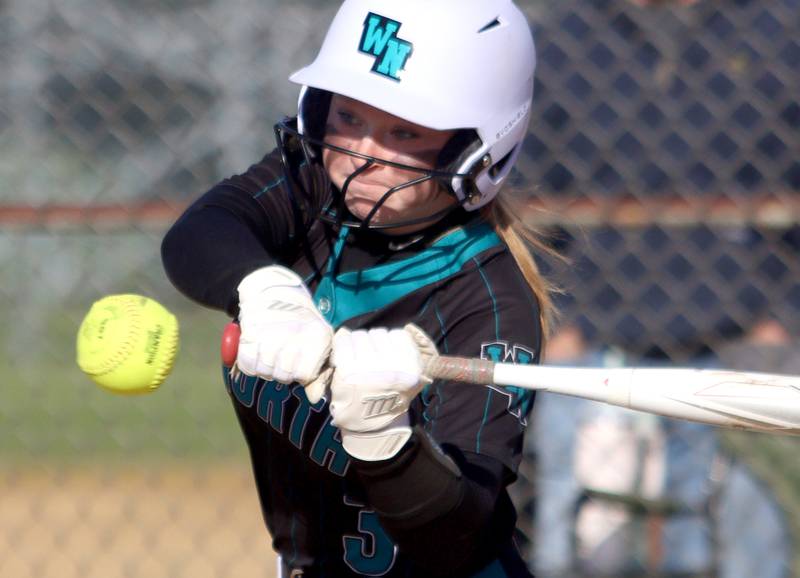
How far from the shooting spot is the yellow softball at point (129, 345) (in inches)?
68.0

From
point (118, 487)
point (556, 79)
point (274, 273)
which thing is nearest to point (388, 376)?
point (274, 273)

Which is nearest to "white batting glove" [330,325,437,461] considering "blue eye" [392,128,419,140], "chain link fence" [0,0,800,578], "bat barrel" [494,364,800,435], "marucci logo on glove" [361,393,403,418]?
Answer: "marucci logo on glove" [361,393,403,418]

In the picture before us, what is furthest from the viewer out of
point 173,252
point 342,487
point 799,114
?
point 799,114

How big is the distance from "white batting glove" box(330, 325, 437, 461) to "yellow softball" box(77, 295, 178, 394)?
39 cm

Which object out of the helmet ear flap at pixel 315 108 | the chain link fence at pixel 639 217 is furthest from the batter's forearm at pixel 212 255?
the chain link fence at pixel 639 217

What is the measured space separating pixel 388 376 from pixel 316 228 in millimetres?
650

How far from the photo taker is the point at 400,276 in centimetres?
192

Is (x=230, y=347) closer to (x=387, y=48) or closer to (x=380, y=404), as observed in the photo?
(x=380, y=404)

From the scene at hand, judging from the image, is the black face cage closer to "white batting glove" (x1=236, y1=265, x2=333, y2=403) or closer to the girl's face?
the girl's face

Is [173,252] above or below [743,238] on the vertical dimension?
above

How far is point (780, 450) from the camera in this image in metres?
4.31

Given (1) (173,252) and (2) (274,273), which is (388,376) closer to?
(2) (274,273)

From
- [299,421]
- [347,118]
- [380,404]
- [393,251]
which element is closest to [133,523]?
[299,421]

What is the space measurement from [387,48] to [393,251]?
311mm
